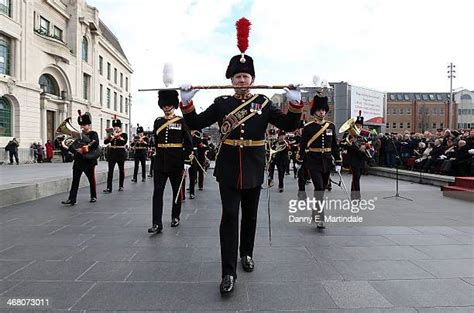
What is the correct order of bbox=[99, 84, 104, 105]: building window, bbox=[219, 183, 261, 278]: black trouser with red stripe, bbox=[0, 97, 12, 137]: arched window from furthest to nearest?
bbox=[99, 84, 104, 105]: building window < bbox=[0, 97, 12, 137]: arched window < bbox=[219, 183, 261, 278]: black trouser with red stripe

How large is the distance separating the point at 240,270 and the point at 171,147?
2.84m

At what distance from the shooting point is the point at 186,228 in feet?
20.6

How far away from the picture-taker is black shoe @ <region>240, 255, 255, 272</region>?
414 centimetres

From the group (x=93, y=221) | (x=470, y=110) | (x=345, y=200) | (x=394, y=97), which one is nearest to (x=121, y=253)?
(x=93, y=221)

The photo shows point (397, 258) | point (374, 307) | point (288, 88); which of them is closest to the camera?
point (374, 307)

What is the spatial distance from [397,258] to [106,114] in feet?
167

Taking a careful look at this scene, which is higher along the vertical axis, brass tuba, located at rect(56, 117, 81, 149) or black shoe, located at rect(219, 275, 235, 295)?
brass tuba, located at rect(56, 117, 81, 149)

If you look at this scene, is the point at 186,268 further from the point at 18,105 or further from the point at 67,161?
the point at 18,105

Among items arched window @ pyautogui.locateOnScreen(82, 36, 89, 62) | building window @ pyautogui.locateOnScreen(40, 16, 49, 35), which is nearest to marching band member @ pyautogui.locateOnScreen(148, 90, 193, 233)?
building window @ pyautogui.locateOnScreen(40, 16, 49, 35)

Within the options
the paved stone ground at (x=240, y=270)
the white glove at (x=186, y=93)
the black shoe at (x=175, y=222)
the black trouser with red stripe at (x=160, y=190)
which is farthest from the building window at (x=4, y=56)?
the white glove at (x=186, y=93)

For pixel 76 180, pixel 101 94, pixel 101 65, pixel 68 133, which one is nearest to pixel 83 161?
pixel 76 180

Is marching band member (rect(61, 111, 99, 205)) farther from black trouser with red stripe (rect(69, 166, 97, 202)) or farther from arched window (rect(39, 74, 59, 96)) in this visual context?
arched window (rect(39, 74, 59, 96))

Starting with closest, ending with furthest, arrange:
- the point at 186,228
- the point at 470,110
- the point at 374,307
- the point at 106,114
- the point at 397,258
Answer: the point at 374,307 → the point at 397,258 → the point at 186,228 → the point at 106,114 → the point at 470,110

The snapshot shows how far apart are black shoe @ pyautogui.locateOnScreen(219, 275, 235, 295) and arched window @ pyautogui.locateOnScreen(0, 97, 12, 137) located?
28989 mm
